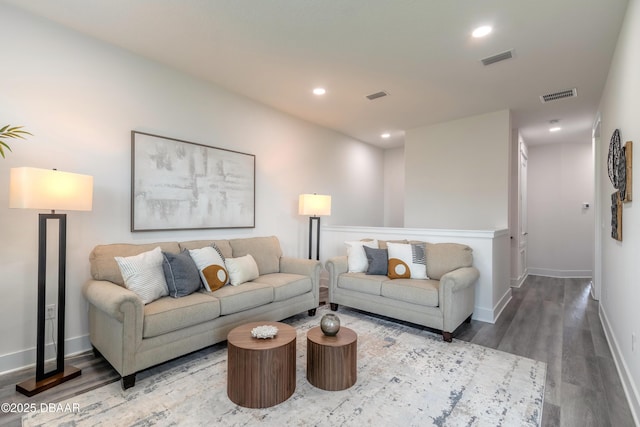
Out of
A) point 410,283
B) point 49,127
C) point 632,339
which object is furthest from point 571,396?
point 49,127

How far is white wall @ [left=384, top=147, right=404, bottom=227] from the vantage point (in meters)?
6.54

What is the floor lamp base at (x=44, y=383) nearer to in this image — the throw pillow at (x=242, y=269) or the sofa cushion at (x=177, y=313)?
the sofa cushion at (x=177, y=313)

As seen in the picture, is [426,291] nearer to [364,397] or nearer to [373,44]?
[364,397]

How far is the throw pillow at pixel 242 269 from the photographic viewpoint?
300cm

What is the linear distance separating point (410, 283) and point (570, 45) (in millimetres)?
2545

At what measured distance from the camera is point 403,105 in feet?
13.4

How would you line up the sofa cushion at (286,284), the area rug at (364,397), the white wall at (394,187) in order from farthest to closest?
the white wall at (394,187) → the sofa cushion at (286,284) → the area rug at (364,397)

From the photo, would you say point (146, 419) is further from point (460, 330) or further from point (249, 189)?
point (460, 330)

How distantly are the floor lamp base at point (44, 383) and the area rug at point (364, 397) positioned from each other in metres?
0.27

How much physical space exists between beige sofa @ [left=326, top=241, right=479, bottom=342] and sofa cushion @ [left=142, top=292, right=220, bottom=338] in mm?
1592

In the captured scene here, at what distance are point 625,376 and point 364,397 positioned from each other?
72.8 inches

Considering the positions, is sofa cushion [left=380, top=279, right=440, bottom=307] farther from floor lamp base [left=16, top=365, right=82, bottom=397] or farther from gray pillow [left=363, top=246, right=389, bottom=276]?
floor lamp base [left=16, top=365, right=82, bottom=397]

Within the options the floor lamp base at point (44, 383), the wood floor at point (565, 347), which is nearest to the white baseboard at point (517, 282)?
the wood floor at point (565, 347)

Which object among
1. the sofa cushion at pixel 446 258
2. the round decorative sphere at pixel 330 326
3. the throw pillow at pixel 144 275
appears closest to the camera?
the round decorative sphere at pixel 330 326
